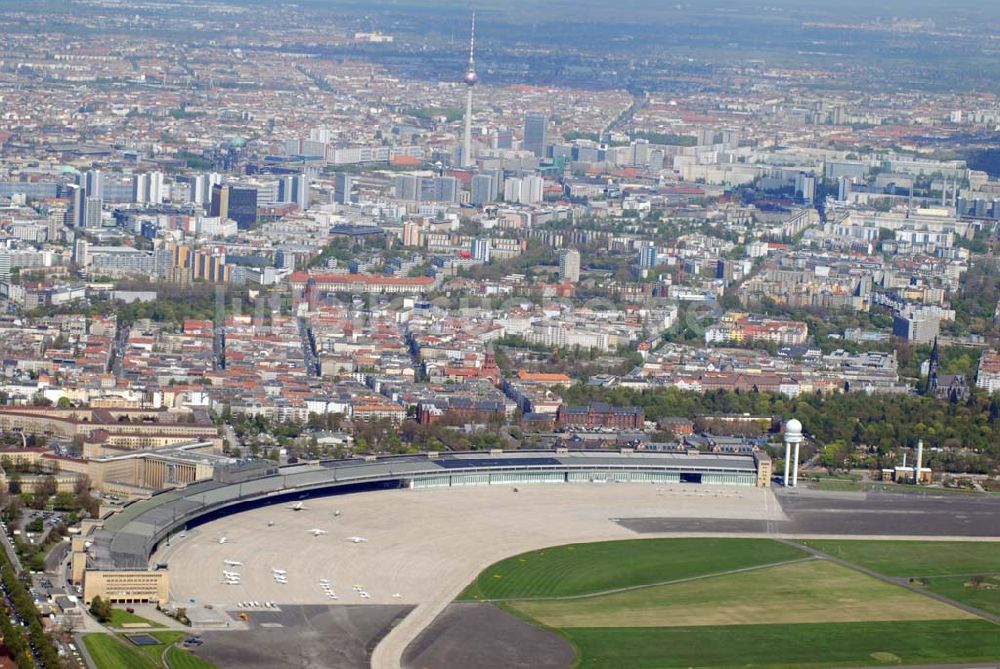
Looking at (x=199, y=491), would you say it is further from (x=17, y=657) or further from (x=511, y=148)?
(x=511, y=148)

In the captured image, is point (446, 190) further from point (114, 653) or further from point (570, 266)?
point (114, 653)

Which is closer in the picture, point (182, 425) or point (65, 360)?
point (182, 425)

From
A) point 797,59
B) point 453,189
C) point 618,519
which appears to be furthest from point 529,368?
point 797,59

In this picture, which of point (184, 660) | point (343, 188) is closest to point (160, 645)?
point (184, 660)

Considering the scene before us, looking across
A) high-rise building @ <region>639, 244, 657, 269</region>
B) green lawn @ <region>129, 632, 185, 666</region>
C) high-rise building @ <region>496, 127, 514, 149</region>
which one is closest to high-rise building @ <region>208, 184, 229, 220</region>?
high-rise building @ <region>639, 244, 657, 269</region>

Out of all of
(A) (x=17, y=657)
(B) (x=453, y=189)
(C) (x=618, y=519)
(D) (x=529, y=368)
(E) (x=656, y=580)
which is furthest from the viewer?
(B) (x=453, y=189)
